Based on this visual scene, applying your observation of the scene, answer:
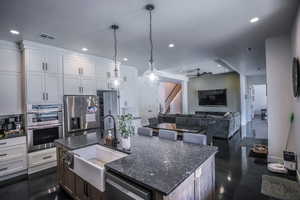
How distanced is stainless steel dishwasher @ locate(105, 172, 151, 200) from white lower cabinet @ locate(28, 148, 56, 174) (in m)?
2.82

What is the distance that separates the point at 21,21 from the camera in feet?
8.50

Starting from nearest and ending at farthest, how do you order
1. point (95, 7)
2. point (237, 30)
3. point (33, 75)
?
point (95, 7)
point (237, 30)
point (33, 75)

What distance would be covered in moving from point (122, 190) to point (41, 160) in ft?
10.2

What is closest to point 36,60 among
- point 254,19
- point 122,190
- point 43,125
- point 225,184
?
point 43,125

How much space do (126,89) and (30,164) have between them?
3.57 meters

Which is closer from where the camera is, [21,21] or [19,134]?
[21,21]

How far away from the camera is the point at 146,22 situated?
2.73 meters

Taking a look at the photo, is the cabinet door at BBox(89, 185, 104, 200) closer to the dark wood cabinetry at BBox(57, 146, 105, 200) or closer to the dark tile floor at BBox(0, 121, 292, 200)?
the dark wood cabinetry at BBox(57, 146, 105, 200)

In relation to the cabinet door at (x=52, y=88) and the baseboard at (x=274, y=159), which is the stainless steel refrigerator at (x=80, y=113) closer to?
the cabinet door at (x=52, y=88)

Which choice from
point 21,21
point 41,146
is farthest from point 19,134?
point 21,21

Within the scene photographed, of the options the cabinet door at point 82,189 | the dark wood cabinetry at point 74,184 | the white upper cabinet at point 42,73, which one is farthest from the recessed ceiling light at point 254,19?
the white upper cabinet at point 42,73

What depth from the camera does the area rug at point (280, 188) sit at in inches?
93.7

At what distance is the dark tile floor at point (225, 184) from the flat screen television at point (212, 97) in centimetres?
565

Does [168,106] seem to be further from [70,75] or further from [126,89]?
[70,75]
